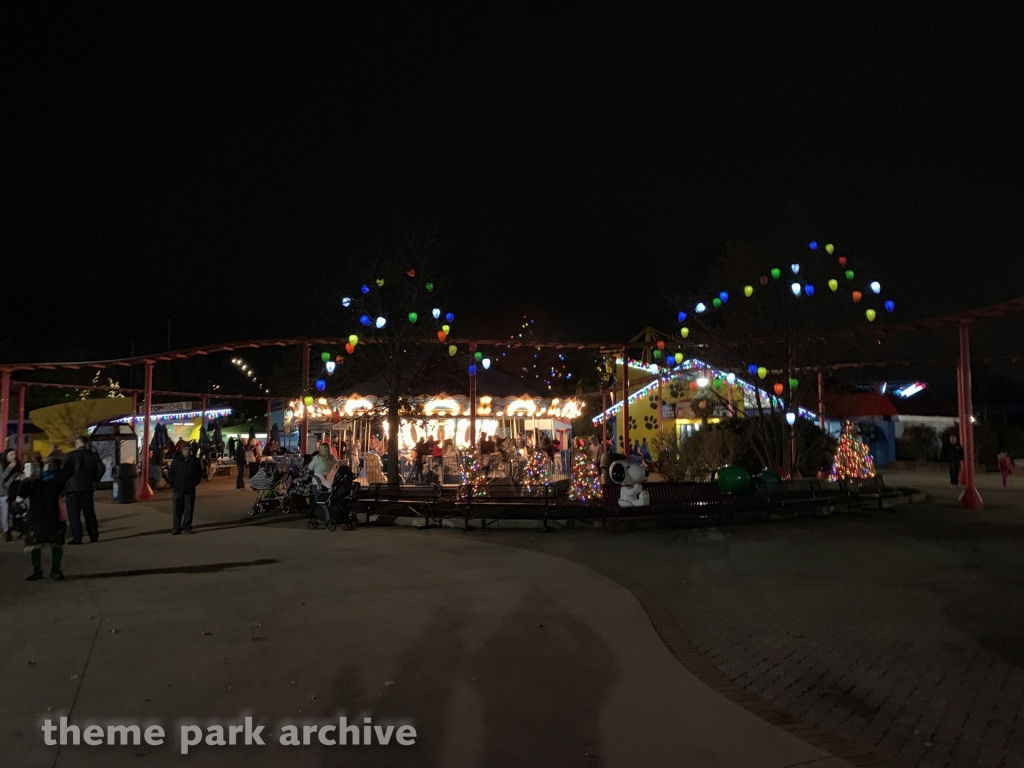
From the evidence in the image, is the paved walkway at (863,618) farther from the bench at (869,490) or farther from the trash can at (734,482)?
the bench at (869,490)

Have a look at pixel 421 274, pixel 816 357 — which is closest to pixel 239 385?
pixel 421 274

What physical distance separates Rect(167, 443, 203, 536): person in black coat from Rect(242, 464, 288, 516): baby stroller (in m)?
2.85

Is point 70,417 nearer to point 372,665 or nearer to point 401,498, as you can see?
point 401,498

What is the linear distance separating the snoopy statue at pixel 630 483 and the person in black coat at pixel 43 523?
9.07m

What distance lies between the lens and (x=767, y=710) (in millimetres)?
4840

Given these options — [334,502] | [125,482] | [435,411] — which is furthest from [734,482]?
[125,482]

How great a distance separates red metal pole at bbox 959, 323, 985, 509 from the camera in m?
16.8

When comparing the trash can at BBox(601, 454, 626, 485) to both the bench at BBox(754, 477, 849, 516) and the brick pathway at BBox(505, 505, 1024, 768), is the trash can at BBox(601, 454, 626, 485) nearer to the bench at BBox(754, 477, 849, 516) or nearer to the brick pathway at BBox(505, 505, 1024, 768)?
the brick pathway at BBox(505, 505, 1024, 768)

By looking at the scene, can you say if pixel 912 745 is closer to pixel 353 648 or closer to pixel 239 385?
pixel 353 648

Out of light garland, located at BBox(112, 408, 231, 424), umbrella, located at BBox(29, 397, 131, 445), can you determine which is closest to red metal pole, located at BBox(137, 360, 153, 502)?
light garland, located at BBox(112, 408, 231, 424)

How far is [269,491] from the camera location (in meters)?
16.6

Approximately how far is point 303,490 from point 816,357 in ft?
46.5

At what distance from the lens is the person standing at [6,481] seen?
12719 mm

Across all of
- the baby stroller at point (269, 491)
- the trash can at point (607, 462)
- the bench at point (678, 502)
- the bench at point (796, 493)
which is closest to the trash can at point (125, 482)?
the baby stroller at point (269, 491)
